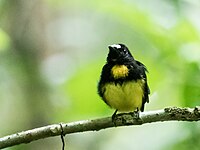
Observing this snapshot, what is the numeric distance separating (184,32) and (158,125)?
87 centimetres

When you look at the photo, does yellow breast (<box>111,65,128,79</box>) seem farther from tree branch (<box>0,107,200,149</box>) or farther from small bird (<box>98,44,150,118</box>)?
tree branch (<box>0,107,200,149</box>)

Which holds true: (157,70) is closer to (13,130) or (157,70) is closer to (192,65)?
(192,65)

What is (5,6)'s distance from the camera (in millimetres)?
4738

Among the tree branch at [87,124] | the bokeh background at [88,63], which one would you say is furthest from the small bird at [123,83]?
the tree branch at [87,124]

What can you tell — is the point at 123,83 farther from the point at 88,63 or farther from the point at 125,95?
the point at 88,63

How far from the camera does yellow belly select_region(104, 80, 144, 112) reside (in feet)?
9.53

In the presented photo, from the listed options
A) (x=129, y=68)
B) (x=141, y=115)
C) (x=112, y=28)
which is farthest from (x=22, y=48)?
(x=141, y=115)

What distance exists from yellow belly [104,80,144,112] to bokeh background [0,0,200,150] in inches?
10.2

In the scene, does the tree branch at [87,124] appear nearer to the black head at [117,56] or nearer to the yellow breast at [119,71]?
the yellow breast at [119,71]

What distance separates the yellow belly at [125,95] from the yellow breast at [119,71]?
0.15ft

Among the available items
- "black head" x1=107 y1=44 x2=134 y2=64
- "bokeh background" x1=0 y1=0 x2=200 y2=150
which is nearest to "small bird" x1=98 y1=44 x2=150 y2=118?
"black head" x1=107 y1=44 x2=134 y2=64

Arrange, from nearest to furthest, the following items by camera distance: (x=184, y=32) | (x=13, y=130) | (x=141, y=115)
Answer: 1. (x=141, y=115)
2. (x=184, y=32)
3. (x=13, y=130)

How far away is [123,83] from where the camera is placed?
2900 millimetres

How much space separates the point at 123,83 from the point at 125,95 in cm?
7
